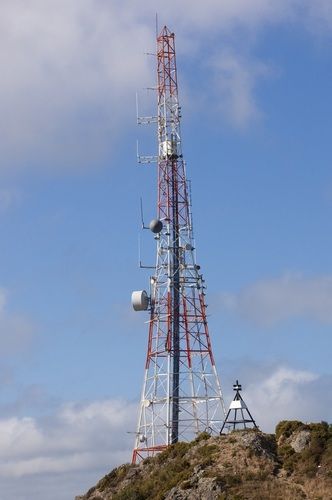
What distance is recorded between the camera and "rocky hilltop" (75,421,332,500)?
6275 cm

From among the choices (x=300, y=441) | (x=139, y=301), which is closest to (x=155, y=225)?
(x=139, y=301)

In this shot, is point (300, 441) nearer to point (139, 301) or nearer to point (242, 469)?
point (242, 469)

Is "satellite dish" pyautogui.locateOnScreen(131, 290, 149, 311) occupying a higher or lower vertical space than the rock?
higher

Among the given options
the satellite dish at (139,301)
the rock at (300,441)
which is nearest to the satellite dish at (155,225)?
the satellite dish at (139,301)

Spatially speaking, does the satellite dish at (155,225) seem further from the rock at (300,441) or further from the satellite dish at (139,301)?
the rock at (300,441)

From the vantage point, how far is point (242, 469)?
65.4 metres

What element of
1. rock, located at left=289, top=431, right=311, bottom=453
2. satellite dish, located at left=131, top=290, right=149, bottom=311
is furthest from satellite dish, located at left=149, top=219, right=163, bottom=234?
rock, located at left=289, top=431, right=311, bottom=453

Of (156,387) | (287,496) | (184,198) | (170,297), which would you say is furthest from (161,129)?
(287,496)

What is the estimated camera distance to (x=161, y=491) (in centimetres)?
6606

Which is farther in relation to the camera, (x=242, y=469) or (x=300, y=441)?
(x=300, y=441)

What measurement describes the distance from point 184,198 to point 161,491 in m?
25.6

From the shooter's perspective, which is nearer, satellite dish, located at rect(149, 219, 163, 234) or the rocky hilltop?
the rocky hilltop

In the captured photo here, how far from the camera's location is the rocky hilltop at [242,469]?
206 feet

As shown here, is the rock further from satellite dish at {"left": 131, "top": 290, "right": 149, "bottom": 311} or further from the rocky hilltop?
satellite dish at {"left": 131, "top": 290, "right": 149, "bottom": 311}
